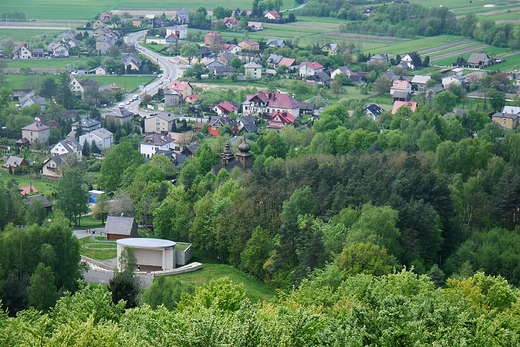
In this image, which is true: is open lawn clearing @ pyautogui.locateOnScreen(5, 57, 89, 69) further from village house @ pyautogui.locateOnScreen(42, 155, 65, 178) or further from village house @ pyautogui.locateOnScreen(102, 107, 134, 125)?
village house @ pyautogui.locateOnScreen(42, 155, 65, 178)

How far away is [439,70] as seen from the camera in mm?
74125

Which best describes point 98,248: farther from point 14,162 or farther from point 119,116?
point 119,116

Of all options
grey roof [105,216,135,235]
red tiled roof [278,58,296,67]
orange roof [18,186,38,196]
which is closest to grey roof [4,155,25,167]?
orange roof [18,186,38,196]

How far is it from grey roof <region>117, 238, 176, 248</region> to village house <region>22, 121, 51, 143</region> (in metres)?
21.1

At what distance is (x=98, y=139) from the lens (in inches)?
2036

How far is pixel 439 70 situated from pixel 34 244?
5122 centimetres

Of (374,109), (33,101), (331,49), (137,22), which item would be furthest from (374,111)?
(137,22)

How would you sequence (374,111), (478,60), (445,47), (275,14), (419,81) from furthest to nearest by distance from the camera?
(275,14), (445,47), (478,60), (419,81), (374,111)

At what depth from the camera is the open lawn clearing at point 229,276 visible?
29.9 meters

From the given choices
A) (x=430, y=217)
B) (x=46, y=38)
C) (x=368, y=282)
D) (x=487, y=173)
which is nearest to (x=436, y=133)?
(x=487, y=173)

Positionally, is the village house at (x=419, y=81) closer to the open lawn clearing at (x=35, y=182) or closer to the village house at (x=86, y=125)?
the village house at (x=86, y=125)

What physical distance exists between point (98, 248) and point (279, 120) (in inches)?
982

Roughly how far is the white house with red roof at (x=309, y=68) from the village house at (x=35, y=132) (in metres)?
25.7

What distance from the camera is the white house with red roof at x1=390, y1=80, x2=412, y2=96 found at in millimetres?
65625
